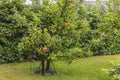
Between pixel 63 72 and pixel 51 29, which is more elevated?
pixel 51 29

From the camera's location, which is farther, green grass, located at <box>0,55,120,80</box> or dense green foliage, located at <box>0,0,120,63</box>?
green grass, located at <box>0,55,120,80</box>

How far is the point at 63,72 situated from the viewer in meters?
9.19

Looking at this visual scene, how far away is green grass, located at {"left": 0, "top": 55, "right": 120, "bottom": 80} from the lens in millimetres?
8586

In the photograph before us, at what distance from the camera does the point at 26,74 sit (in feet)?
28.8

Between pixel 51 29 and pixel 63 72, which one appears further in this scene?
pixel 63 72

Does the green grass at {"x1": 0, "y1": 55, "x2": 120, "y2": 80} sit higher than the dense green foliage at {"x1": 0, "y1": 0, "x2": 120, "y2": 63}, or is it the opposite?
the dense green foliage at {"x1": 0, "y1": 0, "x2": 120, "y2": 63}

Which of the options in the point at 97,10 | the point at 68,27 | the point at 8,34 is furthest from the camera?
the point at 97,10

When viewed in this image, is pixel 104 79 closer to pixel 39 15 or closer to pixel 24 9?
pixel 39 15

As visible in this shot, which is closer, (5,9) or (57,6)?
(57,6)

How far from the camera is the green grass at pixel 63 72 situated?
338 inches

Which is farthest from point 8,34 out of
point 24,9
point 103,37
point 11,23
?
point 103,37

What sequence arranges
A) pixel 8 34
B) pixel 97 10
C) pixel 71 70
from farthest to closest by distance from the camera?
1. pixel 97 10
2. pixel 8 34
3. pixel 71 70

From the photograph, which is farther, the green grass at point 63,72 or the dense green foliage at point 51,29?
the green grass at point 63,72

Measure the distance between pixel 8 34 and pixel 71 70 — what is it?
8.86 ft
